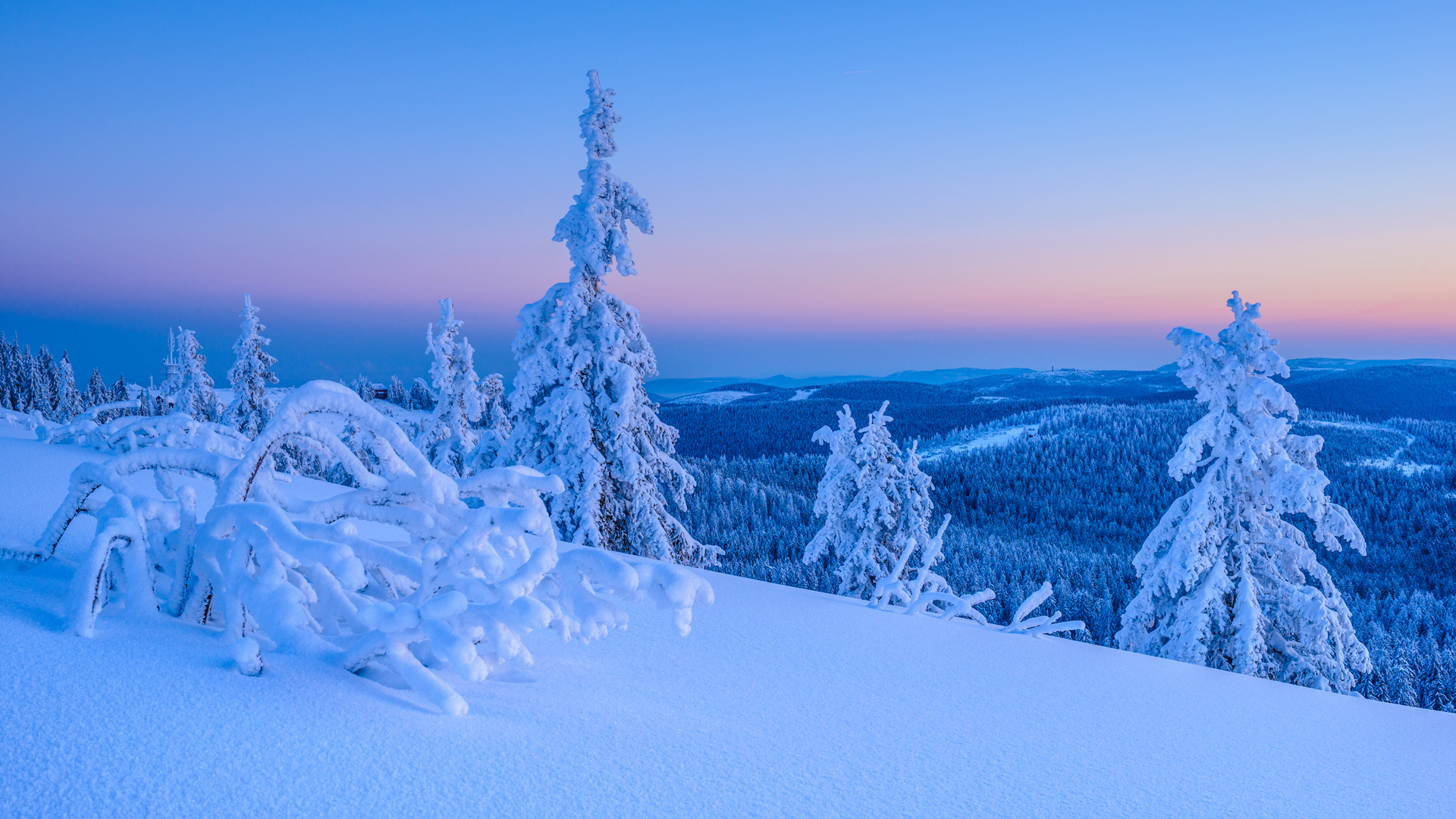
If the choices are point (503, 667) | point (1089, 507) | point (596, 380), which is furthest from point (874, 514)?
point (1089, 507)

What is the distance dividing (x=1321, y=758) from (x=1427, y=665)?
54742 mm

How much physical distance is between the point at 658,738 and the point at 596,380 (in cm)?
1375

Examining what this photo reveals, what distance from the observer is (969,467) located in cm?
14075

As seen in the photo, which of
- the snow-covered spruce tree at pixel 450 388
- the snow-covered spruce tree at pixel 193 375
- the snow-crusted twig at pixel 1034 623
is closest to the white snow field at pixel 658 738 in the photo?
the snow-crusted twig at pixel 1034 623

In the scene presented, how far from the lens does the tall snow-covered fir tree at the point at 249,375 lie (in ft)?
92.2

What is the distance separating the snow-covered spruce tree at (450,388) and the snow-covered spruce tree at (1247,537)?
22925mm

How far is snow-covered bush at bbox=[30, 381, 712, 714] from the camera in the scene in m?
2.21

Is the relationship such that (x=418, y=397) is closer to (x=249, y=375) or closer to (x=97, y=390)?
(x=97, y=390)

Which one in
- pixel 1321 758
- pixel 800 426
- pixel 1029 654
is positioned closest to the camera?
pixel 1321 758

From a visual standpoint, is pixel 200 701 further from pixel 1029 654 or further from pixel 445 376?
pixel 445 376

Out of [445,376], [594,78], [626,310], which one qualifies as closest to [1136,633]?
[626,310]

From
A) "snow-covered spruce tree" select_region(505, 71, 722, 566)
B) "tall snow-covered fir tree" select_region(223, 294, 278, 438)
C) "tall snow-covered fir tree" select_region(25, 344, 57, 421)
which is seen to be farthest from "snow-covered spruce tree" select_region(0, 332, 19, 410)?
"snow-covered spruce tree" select_region(505, 71, 722, 566)

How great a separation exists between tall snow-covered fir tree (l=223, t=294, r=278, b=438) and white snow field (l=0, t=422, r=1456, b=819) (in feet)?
92.7

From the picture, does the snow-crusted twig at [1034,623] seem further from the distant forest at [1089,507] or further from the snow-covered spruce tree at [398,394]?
the snow-covered spruce tree at [398,394]
